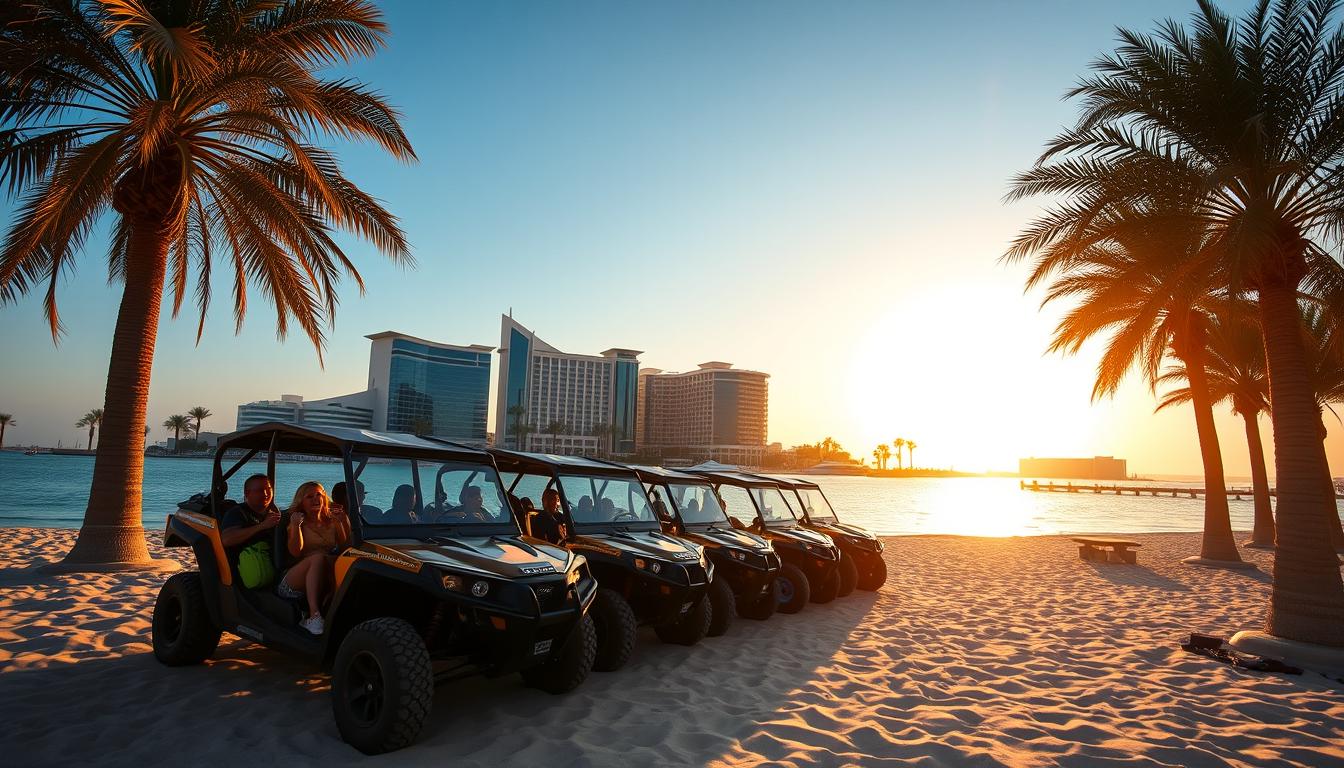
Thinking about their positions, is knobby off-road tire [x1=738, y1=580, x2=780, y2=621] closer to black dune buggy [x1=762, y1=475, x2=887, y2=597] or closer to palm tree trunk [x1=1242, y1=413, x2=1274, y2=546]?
black dune buggy [x1=762, y1=475, x2=887, y2=597]

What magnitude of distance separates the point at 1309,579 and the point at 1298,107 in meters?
5.96

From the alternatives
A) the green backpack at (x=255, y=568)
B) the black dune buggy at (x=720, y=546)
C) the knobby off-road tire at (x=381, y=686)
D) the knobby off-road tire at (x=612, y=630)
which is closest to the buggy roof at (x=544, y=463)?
the black dune buggy at (x=720, y=546)

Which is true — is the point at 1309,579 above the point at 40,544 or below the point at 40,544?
above

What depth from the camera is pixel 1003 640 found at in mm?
8609

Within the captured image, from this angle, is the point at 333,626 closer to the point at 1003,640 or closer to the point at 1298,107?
the point at 1003,640

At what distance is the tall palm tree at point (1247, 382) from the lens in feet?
66.0

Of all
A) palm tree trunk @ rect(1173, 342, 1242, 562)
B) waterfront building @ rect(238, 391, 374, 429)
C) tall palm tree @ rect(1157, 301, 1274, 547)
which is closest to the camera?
palm tree trunk @ rect(1173, 342, 1242, 562)

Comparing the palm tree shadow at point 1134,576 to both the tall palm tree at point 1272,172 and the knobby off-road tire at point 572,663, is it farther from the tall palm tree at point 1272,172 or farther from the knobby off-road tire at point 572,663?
the knobby off-road tire at point 572,663

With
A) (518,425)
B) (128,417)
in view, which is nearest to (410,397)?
(518,425)

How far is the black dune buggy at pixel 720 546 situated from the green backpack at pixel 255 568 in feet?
13.4

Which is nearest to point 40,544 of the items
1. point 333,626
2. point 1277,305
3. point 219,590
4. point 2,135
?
point 2,135

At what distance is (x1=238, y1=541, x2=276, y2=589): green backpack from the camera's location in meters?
5.56

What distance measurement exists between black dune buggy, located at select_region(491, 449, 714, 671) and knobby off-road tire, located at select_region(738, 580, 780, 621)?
1.54 metres

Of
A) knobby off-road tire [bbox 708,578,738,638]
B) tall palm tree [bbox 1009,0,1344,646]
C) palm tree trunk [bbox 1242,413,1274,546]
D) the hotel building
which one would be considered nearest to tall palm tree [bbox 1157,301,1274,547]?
palm tree trunk [bbox 1242,413,1274,546]
